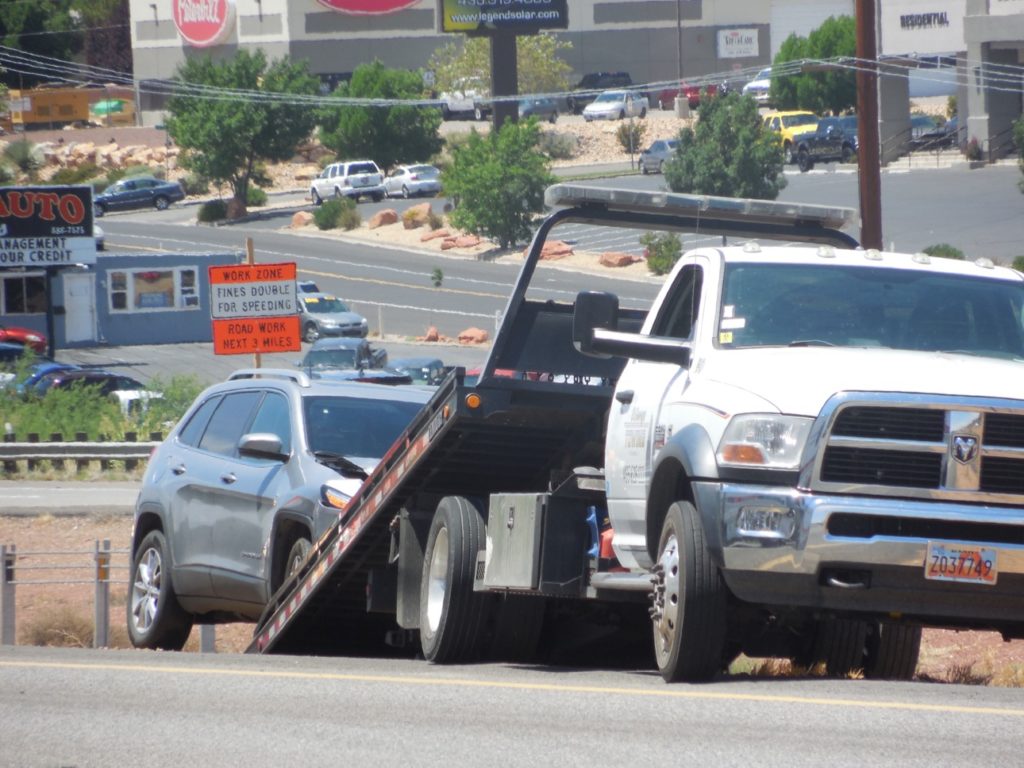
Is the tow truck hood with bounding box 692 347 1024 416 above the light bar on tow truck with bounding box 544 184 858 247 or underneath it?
underneath

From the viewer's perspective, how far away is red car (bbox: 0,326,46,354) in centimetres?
4981

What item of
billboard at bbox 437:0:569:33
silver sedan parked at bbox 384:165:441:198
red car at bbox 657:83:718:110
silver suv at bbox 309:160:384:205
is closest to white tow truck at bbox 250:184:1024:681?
silver suv at bbox 309:160:384:205

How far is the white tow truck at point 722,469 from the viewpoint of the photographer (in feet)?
22.1

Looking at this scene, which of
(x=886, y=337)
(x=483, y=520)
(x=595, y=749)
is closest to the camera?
(x=595, y=749)

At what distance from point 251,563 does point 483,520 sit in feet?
7.70

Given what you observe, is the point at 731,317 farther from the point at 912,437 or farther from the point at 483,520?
the point at 483,520

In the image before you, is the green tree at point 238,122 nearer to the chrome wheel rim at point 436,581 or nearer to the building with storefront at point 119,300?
the building with storefront at point 119,300

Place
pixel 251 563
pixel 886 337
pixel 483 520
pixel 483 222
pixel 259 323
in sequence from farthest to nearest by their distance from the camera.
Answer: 1. pixel 483 222
2. pixel 259 323
3. pixel 251 563
4. pixel 483 520
5. pixel 886 337

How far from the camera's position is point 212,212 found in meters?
76.8

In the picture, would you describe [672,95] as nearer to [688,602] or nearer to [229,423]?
[229,423]

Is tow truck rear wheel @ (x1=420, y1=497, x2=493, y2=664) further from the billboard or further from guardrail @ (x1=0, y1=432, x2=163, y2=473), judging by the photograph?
the billboard

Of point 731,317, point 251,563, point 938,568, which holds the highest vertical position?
point 731,317

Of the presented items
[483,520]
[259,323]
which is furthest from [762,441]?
[259,323]

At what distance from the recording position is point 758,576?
6.82m
